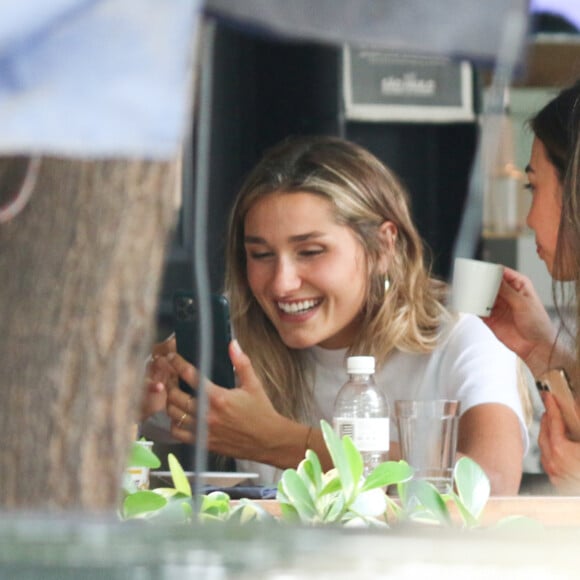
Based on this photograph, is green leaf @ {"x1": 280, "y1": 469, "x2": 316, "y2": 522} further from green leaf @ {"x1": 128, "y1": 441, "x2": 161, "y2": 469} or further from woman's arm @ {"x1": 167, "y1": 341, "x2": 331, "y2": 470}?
woman's arm @ {"x1": 167, "y1": 341, "x2": 331, "y2": 470}

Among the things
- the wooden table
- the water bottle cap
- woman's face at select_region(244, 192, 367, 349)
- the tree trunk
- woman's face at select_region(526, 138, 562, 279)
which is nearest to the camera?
the tree trunk

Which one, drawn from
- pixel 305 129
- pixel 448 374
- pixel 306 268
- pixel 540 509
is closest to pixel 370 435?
pixel 540 509

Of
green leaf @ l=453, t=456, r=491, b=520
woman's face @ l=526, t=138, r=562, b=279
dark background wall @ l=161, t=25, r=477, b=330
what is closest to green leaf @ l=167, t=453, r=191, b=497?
green leaf @ l=453, t=456, r=491, b=520

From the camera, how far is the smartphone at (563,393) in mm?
2895

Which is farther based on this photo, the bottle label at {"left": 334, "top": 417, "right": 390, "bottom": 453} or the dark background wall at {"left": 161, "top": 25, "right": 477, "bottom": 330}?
the dark background wall at {"left": 161, "top": 25, "right": 477, "bottom": 330}

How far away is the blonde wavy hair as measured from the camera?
3404 mm

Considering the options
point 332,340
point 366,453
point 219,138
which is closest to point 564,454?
point 366,453

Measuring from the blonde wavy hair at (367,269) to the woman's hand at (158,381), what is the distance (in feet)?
0.84

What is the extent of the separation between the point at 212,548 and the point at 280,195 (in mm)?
1975

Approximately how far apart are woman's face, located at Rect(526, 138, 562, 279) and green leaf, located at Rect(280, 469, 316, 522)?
128 cm

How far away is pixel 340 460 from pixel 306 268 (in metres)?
1.44

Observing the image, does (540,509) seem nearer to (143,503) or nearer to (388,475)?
(388,475)

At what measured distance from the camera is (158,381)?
3.36m

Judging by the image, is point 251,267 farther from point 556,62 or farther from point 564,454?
point 556,62
